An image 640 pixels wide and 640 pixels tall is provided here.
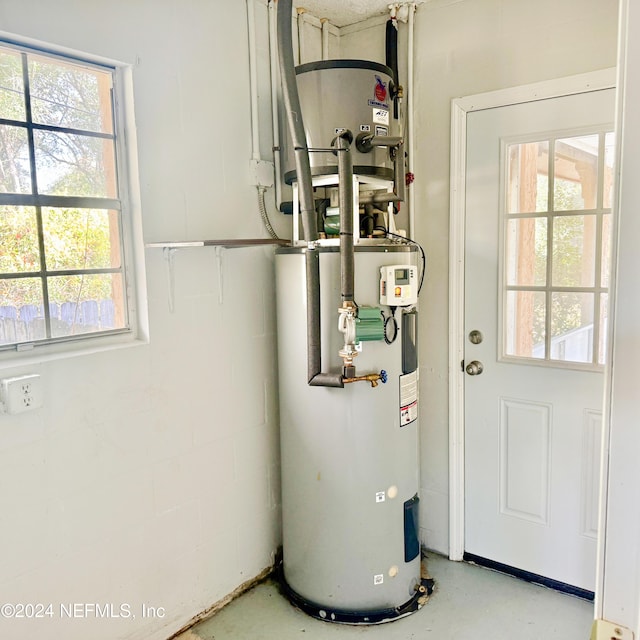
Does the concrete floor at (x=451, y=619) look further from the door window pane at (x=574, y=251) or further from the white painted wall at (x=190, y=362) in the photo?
the door window pane at (x=574, y=251)

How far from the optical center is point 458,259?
7.97ft

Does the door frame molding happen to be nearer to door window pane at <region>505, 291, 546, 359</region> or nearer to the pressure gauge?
door window pane at <region>505, 291, 546, 359</region>

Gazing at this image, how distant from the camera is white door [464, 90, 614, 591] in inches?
84.1

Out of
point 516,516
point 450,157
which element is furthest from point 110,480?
point 450,157

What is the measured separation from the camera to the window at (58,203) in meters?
1.63

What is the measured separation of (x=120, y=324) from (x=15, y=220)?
49cm

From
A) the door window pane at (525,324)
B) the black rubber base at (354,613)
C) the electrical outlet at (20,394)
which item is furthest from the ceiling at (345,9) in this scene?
the black rubber base at (354,613)

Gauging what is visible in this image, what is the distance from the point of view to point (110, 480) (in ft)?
6.09

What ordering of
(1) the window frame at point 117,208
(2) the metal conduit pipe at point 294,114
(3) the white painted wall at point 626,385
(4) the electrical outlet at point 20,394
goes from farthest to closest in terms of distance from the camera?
(2) the metal conduit pipe at point 294,114 < (1) the window frame at point 117,208 < (4) the electrical outlet at point 20,394 < (3) the white painted wall at point 626,385

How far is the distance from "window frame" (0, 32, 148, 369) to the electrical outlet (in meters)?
0.07

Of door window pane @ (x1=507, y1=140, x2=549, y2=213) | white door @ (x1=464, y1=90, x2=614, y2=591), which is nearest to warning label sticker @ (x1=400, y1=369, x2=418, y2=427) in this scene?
white door @ (x1=464, y1=90, x2=614, y2=591)

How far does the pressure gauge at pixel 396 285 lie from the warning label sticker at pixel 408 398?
0.32 meters

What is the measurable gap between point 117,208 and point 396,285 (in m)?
1.04

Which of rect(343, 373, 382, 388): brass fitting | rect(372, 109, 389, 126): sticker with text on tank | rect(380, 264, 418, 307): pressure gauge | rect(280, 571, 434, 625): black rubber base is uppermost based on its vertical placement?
rect(372, 109, 389, 126): sticker with text on tank
